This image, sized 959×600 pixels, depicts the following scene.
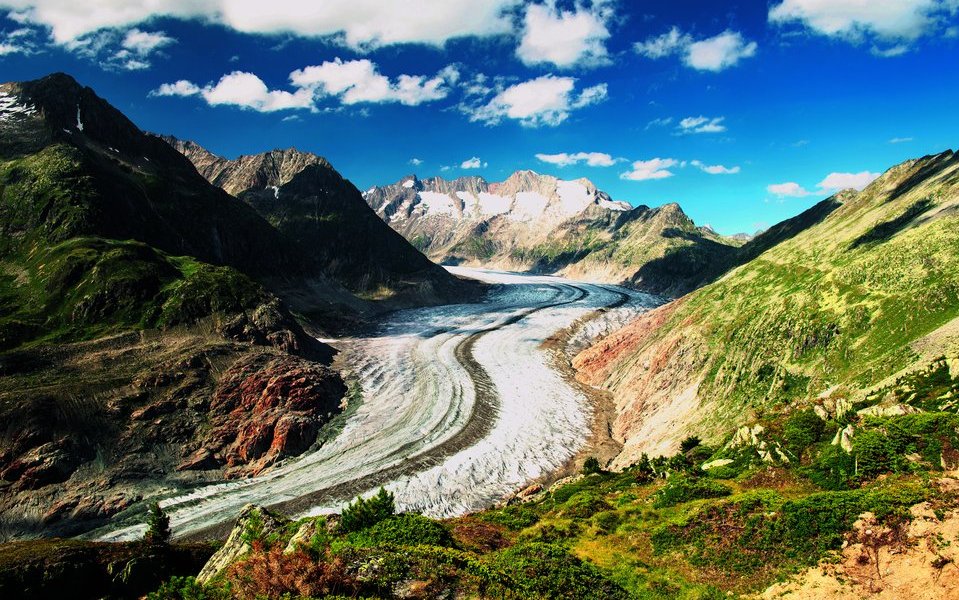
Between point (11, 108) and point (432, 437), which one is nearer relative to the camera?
point (432, 437)

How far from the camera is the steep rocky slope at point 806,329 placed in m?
40.1

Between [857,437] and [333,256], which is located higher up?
[333,256]

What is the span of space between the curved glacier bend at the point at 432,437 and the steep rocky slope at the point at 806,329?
10.4 metres

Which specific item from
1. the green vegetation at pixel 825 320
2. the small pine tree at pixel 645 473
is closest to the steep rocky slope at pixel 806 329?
the green vegetation at pixel 825 320

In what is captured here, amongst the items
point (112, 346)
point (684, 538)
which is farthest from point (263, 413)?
point (684, 538)

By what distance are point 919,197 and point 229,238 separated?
15081 cm

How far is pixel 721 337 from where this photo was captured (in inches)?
2382

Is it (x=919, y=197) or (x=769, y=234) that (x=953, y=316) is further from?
(x=769, y=234)

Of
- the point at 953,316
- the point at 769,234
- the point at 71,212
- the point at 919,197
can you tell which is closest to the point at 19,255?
the point at 71,212

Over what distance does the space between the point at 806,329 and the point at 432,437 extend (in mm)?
43351

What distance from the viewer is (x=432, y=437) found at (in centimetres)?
6303

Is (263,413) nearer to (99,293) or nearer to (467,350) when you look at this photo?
(99,293)

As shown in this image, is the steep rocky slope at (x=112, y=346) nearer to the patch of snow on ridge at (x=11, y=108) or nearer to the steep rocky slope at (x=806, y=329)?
the patch of snow on ridge at (x=11, y=108)

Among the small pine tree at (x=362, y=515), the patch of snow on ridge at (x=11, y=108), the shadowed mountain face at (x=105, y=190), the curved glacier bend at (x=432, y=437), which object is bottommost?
the curved glacier bend at (x=432, y=437)
